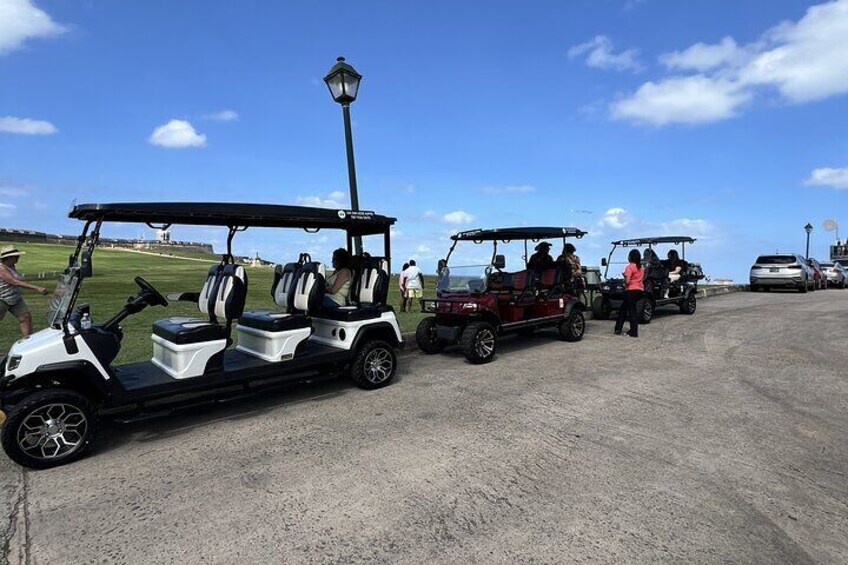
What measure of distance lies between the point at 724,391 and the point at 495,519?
427cm

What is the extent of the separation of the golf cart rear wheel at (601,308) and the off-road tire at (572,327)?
342cm

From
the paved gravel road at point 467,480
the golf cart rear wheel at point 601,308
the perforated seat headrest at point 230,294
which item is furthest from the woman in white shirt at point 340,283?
the golf cart rear wheel at point 601,308

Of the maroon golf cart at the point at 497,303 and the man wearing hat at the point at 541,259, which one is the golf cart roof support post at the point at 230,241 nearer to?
the maroon golf cart at the point at 497,303

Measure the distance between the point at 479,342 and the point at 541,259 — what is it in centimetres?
329

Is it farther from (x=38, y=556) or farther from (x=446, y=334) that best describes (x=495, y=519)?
(x=446, y=334)

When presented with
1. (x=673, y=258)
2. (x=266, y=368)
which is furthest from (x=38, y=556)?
(x=673, y=258)

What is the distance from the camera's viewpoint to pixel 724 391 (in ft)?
19.6

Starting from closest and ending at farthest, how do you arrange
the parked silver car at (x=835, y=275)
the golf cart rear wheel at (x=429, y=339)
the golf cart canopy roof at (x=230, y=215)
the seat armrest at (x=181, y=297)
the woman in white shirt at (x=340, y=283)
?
1. the golf cart canopy roof at (x=230, y=215)
2. the seat armrest at (x=181, y=297)
3. the woman in white shirt at (x=340, y=283)
4. the golf cart rear wheel at (x=429, y=339)
5. the parked silver car at (x=835, y=275)

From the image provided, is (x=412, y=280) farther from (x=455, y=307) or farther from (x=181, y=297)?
(x=181, y=297)

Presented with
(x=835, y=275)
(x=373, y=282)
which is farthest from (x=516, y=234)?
(x=835, y=275)

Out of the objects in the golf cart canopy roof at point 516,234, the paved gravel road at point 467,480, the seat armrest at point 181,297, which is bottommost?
the paved gravel road at point 467,480

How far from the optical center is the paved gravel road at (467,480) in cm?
288

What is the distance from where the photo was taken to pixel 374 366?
248 inches

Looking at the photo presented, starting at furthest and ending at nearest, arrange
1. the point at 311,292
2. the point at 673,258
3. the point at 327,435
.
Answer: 1. the point at 673,258
2. the point at 311,292
3. the point at 327,435
